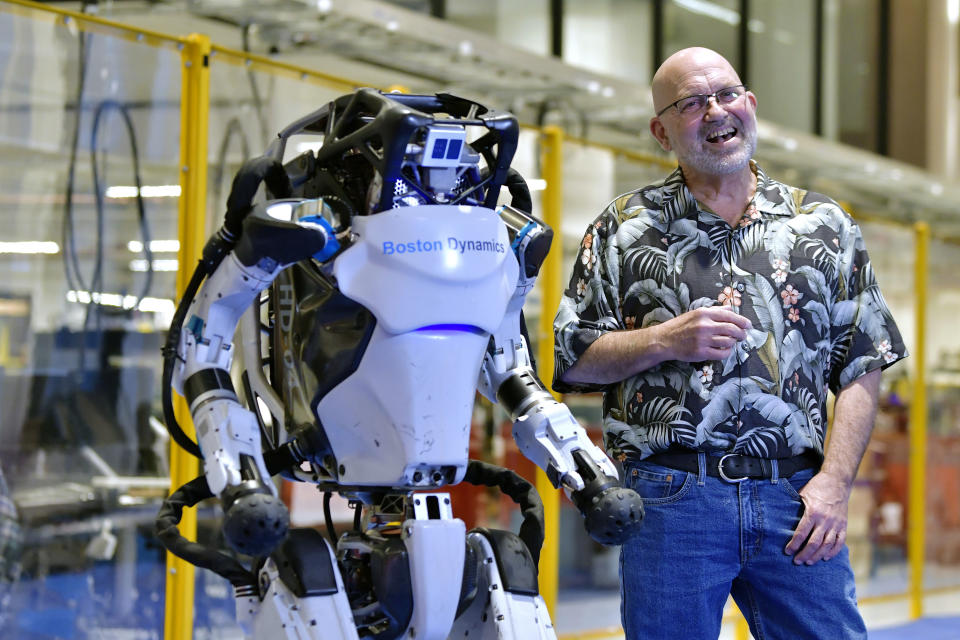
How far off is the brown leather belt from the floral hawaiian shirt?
0.02 m

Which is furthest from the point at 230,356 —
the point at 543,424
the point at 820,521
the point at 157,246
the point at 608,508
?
the point at 157,246

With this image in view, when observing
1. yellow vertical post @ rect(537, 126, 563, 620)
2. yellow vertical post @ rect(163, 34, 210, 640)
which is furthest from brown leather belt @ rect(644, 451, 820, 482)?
yellow vertical post @ rect(537, 126, 563, 620)

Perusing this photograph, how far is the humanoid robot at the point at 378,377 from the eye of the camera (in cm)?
220

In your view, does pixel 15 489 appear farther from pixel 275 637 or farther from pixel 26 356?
pixel 275 637

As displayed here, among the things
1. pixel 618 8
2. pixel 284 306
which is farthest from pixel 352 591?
pixel 618 8

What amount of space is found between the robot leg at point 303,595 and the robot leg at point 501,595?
273mm

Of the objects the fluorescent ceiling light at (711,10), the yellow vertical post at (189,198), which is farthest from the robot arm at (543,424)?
the fluorescent ceiling light at (711,10)

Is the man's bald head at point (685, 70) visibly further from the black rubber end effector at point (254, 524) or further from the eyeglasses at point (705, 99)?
the black rubber end effector at point (254, 524)

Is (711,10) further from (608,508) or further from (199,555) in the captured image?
(199,555)

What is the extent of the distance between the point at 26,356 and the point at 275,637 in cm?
169

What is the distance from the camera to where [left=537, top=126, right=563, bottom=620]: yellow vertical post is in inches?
193

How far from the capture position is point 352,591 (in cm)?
237

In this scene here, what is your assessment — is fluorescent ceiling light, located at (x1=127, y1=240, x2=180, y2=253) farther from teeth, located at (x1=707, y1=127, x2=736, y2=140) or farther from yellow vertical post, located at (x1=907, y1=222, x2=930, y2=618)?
yellow vertical post, located at (x1=907, y1=222, x2=930, y2=618)

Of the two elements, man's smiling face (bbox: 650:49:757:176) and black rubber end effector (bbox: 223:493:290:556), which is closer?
black rubber end effector (bbox: 223:493:290:556)
